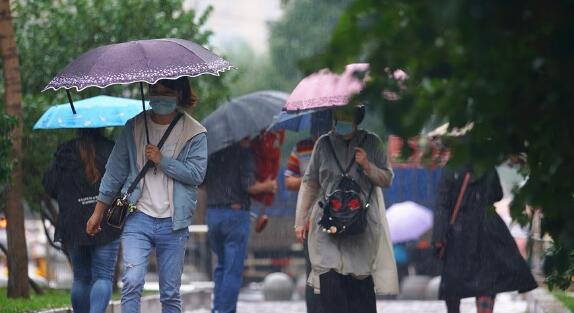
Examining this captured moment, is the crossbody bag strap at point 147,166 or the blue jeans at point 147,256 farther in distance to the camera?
the crossbody bag strap at point 147,166

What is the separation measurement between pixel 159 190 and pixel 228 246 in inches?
146

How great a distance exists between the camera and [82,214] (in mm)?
9570

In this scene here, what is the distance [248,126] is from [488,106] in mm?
8623

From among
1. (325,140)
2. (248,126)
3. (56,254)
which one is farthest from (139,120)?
(56,254)

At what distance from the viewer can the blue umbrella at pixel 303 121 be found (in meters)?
10.5

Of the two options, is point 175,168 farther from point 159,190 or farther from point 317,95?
point 317,95

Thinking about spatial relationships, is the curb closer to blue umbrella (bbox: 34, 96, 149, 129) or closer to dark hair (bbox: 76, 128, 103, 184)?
blue umbrella (bbox: 34, 96, 149, 129)

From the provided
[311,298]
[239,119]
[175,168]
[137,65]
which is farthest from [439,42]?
[239,119]

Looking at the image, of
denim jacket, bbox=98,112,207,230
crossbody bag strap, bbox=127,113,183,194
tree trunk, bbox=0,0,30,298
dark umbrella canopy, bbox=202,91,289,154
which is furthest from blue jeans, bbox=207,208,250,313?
crossbody bag strap, bbox=127,113,183,194

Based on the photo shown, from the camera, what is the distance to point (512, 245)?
35.1ft

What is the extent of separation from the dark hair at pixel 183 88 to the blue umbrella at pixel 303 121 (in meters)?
1.34

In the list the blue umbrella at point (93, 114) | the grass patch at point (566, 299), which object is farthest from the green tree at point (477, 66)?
the grass patch at point (566, 299)

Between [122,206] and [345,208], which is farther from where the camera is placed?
[345,208]

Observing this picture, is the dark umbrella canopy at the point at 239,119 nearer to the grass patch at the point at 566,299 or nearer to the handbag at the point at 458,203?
the handbag at the point at 458,203
